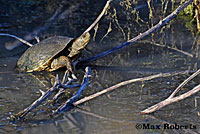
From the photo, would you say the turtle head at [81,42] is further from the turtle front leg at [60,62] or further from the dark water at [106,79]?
the dark water at [106,79]

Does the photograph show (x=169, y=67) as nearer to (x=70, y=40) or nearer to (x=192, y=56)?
(x=192, y=56)

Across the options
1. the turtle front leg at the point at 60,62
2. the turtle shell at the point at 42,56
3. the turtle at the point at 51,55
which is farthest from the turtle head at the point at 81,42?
the turtle front leg at the point at 60,62

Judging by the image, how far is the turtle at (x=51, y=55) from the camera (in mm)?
5090

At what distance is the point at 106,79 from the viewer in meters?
4.73

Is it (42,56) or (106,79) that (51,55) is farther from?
(106,79)

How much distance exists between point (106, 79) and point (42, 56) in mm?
1090

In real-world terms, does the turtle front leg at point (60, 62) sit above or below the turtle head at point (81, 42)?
below

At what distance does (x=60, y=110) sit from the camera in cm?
354

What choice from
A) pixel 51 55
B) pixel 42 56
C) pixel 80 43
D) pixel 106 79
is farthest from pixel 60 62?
pixel 106 79

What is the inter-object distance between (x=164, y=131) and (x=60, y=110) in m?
1.10

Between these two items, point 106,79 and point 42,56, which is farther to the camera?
point 42,56

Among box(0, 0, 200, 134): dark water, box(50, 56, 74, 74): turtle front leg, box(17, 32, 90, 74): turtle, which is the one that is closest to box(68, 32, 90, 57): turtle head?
box(17, 32, 90, 74): turtle

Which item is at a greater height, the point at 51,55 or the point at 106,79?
the point at 51,55

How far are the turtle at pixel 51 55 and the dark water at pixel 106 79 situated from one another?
0.47 feet
